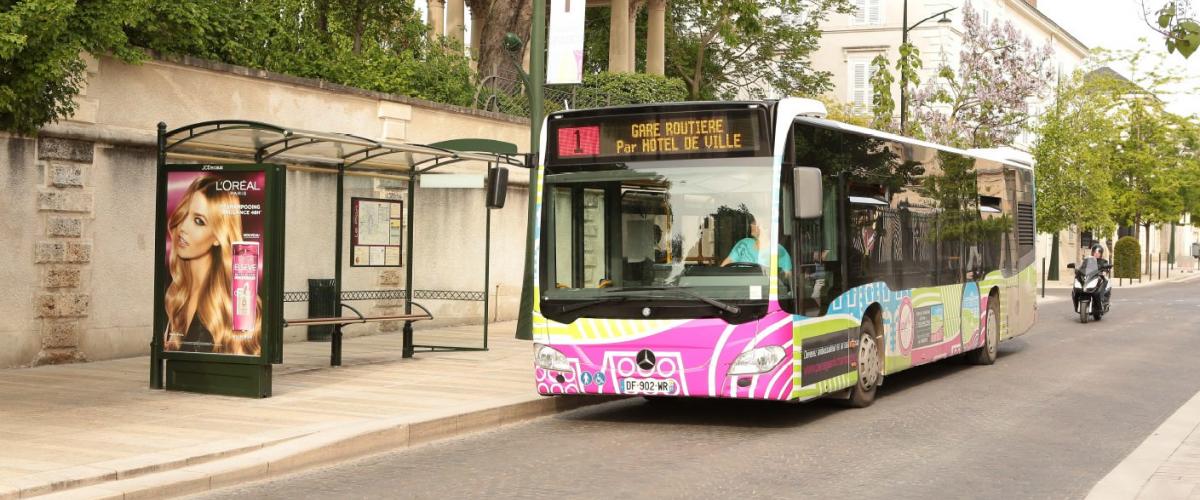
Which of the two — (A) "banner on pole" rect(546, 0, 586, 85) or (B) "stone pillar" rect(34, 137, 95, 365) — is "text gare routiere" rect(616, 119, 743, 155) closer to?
(B) "stone pillar" rect(34, 137, 95, 365)

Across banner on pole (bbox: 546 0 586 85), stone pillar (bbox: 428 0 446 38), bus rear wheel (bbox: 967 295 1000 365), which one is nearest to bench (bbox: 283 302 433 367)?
banner on pole (bbox: 546 0 586 85)

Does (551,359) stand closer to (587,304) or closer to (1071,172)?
(587,304)

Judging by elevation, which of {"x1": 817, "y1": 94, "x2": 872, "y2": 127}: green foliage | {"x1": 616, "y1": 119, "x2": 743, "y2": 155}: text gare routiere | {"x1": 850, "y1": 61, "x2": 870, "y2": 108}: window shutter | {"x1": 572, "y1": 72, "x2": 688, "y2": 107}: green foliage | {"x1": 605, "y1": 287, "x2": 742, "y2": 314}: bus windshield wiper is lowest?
{"x1": 605, "y1": 287, "x2": 742, "y2": 314}: bus windshield wiper

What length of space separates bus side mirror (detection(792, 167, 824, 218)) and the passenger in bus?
37 cm

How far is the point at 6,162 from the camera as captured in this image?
14133 millimetres

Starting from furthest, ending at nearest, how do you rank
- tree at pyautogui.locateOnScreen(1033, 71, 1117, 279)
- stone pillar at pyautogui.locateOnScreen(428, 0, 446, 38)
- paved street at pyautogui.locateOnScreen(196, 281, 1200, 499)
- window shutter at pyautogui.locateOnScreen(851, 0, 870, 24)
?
window shutter at pyautogui.locateOnScreen(851, 0, 870, 24) → tree at pyautogui.locateOnScreen(1033, 71, 1117, 279) → stone pillar at pyautogui.locateOnScreen(428, 0, 446, 38) → paved street at pyautogui.locateOnScreen(196, 281, 1200, 499)

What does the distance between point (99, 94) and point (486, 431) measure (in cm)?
670

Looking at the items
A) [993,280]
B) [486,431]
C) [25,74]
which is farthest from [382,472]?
[993,280]

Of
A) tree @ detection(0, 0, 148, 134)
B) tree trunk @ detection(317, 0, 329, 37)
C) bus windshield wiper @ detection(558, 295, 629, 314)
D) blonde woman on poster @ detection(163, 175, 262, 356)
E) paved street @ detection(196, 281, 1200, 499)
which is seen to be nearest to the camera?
paved street @ detection(196, 281, 1200, 499)

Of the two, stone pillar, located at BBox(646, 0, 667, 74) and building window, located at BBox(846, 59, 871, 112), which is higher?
building window, located at BBox(846, 59, 871, 112)

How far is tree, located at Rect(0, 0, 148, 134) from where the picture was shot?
11.3 m

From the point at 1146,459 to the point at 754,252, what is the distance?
3.31 m

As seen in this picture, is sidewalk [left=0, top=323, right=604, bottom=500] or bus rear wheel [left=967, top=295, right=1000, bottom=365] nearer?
sidewalk [left=0, top=323, right=604, bottom=500]

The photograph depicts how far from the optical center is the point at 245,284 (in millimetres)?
12086
